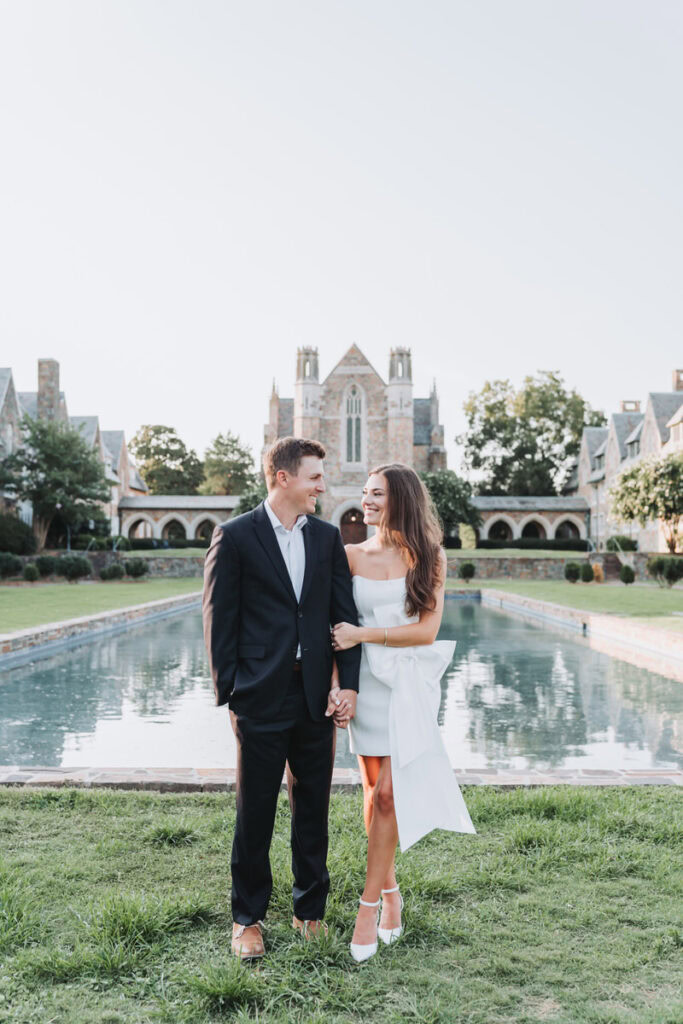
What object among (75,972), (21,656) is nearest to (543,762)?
(75,972)

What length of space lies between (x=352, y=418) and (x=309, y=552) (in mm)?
38513

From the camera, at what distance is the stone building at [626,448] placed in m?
37.2

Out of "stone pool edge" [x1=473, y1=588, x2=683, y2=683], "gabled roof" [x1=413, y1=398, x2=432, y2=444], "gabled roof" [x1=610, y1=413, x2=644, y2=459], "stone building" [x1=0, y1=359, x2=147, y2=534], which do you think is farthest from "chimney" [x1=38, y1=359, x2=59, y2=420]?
"gabled roof" [x1=610, y1=413, x2=644, y2=459]

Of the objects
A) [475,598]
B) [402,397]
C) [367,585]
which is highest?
[402,397]

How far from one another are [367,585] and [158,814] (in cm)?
192

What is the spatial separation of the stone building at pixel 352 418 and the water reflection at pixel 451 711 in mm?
28061

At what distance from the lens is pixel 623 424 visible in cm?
4500

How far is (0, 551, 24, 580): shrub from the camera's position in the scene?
24.5 m

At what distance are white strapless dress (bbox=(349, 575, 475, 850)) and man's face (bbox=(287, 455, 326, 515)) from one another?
0.36m

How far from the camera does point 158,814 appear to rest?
4.12 m

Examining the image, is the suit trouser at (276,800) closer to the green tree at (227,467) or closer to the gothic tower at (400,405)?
the gothic tower at (400,405)

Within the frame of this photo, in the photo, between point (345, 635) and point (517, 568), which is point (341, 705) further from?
point (517, 568)

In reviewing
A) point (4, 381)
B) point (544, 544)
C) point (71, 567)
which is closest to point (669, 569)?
point (71, 567)

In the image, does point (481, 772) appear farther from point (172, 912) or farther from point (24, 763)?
point (24, 763)
